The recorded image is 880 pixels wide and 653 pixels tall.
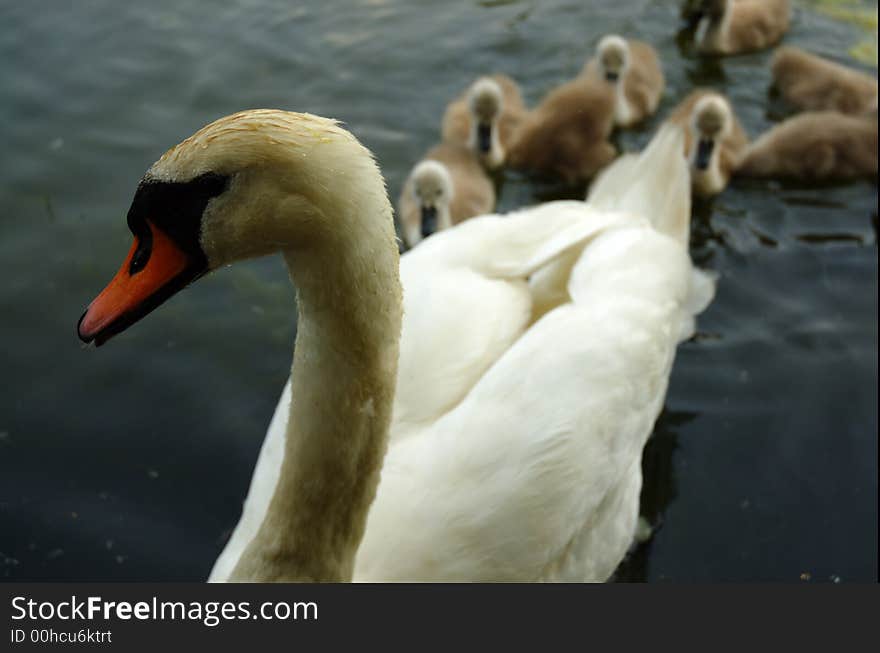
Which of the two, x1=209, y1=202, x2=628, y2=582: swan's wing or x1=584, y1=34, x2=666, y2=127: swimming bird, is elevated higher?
x1=209, y1=202, x2=628, y2=582: swan's wing

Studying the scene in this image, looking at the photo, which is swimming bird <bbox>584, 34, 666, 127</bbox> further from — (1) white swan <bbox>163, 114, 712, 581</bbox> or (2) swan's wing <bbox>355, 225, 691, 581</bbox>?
(2) swan's wing <bbox>355, 225, 691, 581</bbox>

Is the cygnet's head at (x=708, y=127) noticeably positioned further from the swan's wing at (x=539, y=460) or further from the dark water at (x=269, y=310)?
the swan's wing at (x=539, y=460)

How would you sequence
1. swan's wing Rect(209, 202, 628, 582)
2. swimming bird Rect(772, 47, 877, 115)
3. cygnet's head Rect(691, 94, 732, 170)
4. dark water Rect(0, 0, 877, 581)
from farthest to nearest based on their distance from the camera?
swimming bird Rect(772, 47, 877, 115)
cygnet's head Rect(691, 94, 732, 170)
dark water Rect(0, 0, 877, 581)
swan's wing Rect(209, 202, 628, 582)

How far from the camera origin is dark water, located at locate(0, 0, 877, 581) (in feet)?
12.3

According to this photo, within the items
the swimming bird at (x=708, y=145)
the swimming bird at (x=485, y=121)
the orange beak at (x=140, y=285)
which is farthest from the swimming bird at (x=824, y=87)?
the orange beak at (x=140, y=285)

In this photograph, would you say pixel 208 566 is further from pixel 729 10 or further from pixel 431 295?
pixel 729 10

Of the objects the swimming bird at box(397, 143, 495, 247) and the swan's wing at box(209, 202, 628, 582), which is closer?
the swan's wing at box(209, 202, 628, 582)

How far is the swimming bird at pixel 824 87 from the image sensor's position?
20.3ft

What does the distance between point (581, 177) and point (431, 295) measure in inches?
99.4

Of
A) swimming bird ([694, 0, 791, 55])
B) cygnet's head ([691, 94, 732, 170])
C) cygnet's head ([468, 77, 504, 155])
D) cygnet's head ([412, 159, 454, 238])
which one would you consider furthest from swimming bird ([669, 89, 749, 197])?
cygnet's head ([412, 159, 454, 238])

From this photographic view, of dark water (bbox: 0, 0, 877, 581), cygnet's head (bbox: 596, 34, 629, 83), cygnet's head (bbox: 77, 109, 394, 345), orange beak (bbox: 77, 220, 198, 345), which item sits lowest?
dark water (bbox: 0, 0, 877, 581)

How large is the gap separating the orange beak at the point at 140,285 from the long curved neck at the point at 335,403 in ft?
0.71

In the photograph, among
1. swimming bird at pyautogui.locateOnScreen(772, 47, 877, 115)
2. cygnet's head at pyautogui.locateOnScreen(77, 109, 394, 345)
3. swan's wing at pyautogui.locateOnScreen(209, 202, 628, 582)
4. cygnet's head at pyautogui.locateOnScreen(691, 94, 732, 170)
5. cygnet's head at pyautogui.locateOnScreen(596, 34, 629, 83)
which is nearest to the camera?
cygnet's head at pyautogui.locateOnScreen(77, 109, 394, 345)

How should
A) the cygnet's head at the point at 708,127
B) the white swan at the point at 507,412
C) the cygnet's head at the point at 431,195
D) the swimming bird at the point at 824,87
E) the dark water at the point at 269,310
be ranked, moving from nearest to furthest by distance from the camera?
the white swan at the point at 507,412 < the dark water at the point at 269,310 < the cygnet's head at the point at 431,195 < the cygnet's head at the point at 708,127 < the swimming bird at the point at 824,87
